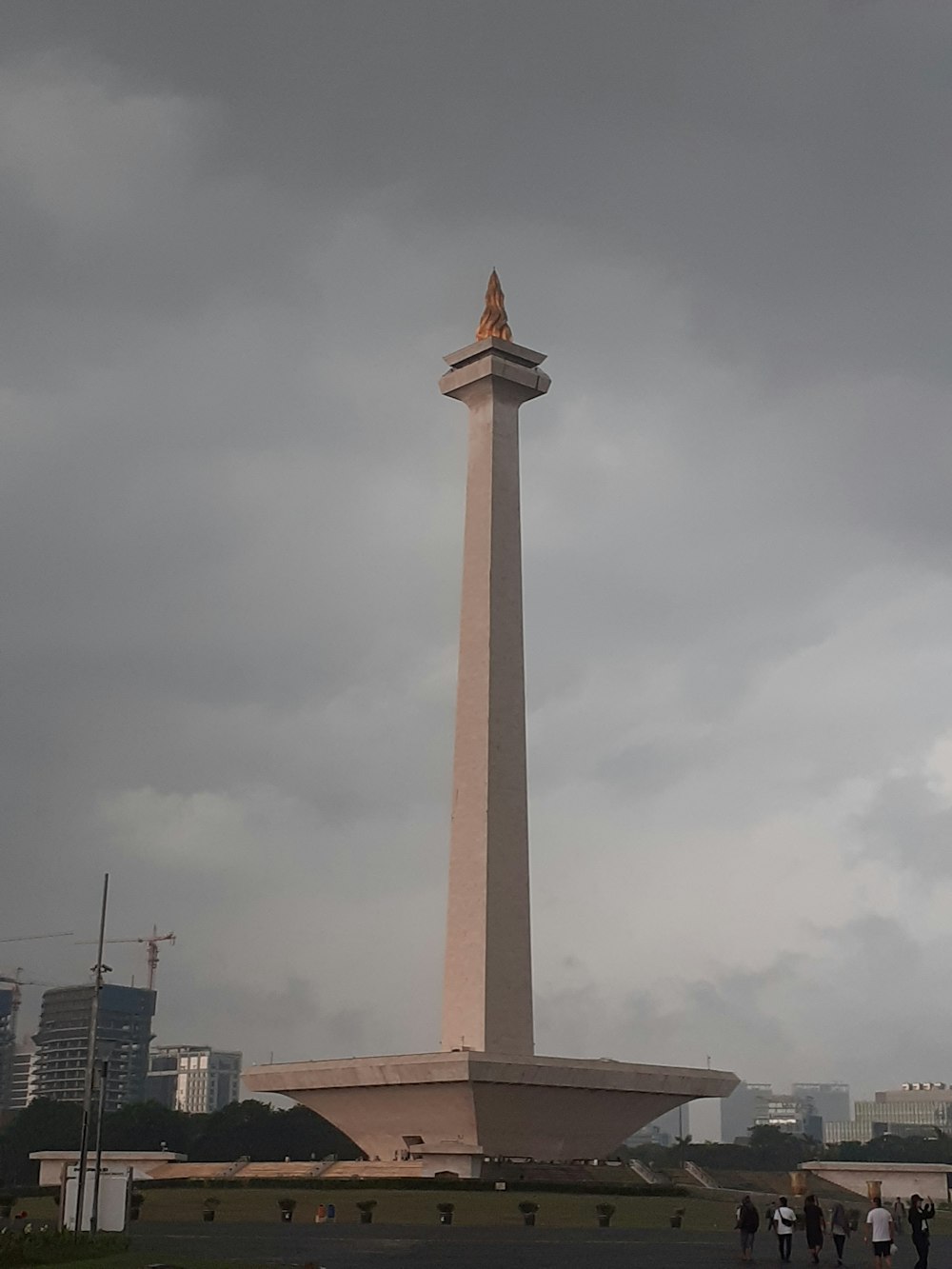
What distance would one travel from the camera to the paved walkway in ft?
74.5

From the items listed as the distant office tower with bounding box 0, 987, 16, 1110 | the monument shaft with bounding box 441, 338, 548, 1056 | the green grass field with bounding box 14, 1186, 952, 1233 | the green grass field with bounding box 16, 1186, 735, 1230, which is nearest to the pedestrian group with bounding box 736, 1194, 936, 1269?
the green grass field with bounding box 14, 1186, 952, 1233

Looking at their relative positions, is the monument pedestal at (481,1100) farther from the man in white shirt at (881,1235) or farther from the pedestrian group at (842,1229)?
the man in white shirt at (881,1235)

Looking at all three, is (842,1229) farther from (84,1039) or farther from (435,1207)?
(84,1039)

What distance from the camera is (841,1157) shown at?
339ft

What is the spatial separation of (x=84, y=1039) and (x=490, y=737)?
149 m

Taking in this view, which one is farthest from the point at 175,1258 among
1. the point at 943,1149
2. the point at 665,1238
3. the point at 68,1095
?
the point at 68,1095

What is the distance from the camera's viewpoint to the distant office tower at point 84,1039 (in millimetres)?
184125

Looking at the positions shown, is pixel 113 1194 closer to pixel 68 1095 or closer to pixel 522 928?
pixel 522 928

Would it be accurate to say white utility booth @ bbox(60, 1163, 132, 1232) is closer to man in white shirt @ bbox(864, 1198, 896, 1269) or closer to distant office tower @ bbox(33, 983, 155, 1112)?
man in white shirt @ bbox(864, 1198, 896, 1269)

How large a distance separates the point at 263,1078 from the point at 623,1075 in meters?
11.1

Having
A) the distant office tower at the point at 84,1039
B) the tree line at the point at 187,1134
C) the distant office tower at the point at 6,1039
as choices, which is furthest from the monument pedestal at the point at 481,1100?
the distant office tower at the point at 6,1039

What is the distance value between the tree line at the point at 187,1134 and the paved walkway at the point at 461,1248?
1990 inches

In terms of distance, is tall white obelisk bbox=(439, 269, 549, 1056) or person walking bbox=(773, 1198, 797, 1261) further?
tall white obelisk bbox=(439, 269, 549, 1056)

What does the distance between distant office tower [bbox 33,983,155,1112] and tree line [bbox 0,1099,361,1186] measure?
100 meters
